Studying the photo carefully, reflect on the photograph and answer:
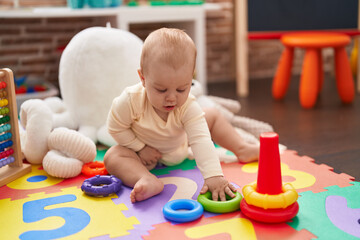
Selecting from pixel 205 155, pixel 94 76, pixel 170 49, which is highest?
pixel 170 49

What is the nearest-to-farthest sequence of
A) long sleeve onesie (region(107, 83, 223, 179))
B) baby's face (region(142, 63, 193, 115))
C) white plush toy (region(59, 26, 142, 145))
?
baby's face (region(142, 63, 193, 115)), long sleeve onesie (region(107, 83, 223, 179)), white plush toy (region(59, 26, 142, 145))

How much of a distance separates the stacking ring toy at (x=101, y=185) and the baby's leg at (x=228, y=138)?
0.32 meters

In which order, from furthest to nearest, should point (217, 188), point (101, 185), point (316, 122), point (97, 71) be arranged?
point (316, 122)
point (97, 71)
point (101, 185)
point (217, 188)

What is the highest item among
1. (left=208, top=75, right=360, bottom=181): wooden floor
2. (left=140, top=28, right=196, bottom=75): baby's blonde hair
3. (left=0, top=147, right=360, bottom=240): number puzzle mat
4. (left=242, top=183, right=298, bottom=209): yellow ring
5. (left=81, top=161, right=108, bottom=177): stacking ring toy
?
(left=140, top=28, right=196, bottom=75): baby's blonde hair

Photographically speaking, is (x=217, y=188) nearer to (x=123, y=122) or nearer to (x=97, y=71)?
(x=123, y=122)

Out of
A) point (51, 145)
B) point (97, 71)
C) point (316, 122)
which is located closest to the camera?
point (51, 145)

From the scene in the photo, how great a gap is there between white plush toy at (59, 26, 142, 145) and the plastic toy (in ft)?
2.16

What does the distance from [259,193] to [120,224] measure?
0.29m

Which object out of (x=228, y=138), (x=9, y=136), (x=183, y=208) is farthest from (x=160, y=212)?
(x=9, y=136)

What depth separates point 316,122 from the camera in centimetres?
167

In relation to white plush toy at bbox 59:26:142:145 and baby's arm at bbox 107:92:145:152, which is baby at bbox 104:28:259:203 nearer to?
baby's arm at bbox 107:92:145:152

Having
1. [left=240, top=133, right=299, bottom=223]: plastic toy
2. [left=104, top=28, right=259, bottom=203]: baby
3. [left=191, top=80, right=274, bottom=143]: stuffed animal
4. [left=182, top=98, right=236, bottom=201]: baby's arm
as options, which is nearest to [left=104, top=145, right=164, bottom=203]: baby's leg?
[left=104, top=28, right=259, bottom=203]: baby

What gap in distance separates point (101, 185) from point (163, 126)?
21cm

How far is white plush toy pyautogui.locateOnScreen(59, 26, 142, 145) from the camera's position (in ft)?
4.53
